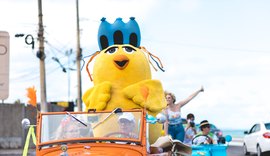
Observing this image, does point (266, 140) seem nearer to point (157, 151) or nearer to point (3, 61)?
point (3, 61)

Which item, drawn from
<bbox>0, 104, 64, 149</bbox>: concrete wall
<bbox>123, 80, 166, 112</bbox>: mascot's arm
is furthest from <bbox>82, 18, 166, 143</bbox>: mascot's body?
<bbox>0, 104, 64, 149</bbox>: concrete wall

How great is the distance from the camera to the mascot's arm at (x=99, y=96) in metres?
12.3

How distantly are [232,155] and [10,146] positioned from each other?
1154 cm

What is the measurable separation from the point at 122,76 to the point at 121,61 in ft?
0.99

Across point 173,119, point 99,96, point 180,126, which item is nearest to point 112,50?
point 99,96

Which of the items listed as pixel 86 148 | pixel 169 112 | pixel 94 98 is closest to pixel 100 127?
pixel 86 148

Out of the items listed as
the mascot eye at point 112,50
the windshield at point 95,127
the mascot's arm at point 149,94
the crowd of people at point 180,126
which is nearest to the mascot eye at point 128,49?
the mascot eye at point 112,50

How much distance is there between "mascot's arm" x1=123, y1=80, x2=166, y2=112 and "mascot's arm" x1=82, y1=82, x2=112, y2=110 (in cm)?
35

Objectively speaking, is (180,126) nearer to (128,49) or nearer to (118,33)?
(128,49)

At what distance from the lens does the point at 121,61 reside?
12695 millimetres

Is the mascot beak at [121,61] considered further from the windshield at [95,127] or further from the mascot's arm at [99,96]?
the windshield at [95,127]

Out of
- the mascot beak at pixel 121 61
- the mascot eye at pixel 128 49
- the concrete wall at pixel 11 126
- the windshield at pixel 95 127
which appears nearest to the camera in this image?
the windshield at pixel 95 127

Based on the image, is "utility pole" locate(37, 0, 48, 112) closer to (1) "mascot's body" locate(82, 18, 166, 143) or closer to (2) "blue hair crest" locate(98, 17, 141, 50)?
(2) "blue hair crest" locate(98, 17, 141, 50)

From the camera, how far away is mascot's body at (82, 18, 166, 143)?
12465 mm
